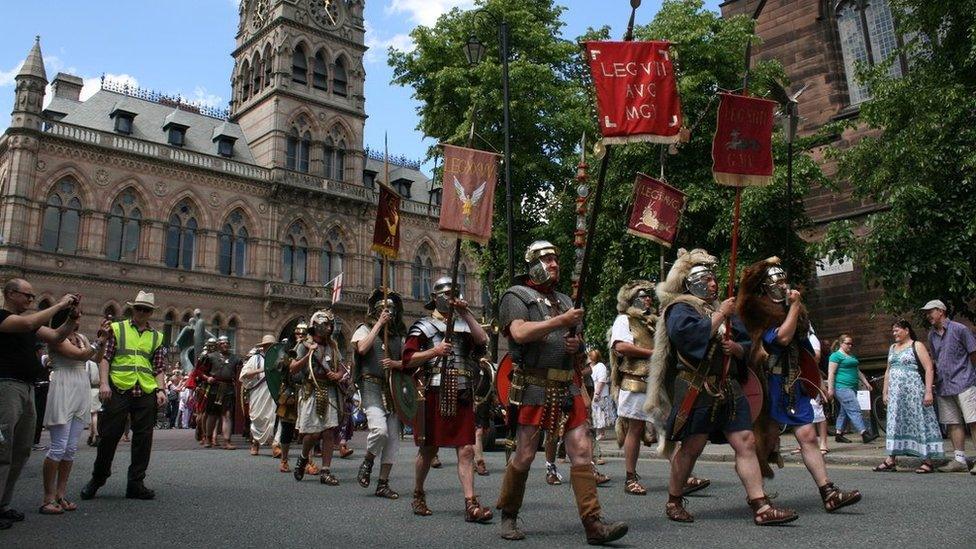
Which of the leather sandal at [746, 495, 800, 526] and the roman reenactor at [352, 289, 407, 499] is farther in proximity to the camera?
the roman reenactor at [352, 289, 407, 499]

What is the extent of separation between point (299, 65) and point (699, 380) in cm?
4095

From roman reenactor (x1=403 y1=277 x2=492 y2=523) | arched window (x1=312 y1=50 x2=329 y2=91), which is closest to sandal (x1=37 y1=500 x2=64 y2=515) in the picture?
roman reenactor (x1=403 y1=277 x2=492 y2=523)

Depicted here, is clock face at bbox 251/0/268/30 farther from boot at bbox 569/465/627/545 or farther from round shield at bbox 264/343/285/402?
boot at bbox 569/465/627/545

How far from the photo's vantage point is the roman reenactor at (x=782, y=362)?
5941mm

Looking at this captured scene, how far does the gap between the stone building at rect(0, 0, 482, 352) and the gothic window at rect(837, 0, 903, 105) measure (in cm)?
2318

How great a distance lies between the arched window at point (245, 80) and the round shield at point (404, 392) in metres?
40.6

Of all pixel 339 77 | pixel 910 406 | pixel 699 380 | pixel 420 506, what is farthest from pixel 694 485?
pixel 339 77

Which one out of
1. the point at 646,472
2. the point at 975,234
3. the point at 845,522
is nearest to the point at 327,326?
the point at 646,472

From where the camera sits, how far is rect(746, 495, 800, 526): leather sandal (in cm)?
529

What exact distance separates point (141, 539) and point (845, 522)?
4.86 meters

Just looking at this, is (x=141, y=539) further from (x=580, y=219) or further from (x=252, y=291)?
(x=252, y=291)

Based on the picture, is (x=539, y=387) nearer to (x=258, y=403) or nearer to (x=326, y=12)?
(x=258, y=403)

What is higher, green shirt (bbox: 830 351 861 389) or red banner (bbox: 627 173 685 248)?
red banner (bbox: 627 173 685 248)

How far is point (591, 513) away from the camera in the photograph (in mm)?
4828
